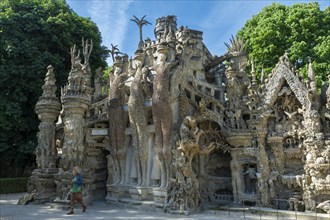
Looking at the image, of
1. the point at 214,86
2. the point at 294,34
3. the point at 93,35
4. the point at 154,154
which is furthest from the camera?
the point at 93,35

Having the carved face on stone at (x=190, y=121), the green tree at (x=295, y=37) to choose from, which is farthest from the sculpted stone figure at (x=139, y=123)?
the green tree at (x=295, y=37)

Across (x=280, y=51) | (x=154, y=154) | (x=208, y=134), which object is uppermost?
(x=280, y=51)

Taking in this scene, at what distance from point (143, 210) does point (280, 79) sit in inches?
319

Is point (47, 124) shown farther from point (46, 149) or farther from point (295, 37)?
point (295, 37)

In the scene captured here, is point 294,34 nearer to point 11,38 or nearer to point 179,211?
point 179,211

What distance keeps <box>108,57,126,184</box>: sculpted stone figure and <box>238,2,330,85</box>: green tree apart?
850cm

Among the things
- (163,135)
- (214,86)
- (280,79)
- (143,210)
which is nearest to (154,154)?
(163,135)

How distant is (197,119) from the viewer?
13430mm

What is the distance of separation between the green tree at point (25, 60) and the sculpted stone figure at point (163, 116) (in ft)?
35.6

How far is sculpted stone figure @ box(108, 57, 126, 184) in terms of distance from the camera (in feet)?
50.6

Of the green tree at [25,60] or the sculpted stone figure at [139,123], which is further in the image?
the green tree at [25,60]

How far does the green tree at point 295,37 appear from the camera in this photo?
19.3m

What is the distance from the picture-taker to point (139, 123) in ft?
47.2

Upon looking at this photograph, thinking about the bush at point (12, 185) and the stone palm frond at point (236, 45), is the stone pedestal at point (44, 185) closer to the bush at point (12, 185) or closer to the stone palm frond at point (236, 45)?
the bush at point (12, 185)
